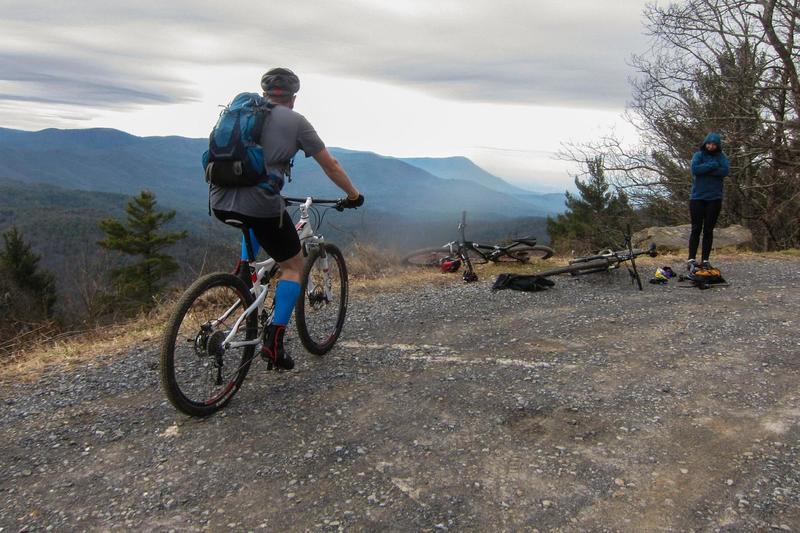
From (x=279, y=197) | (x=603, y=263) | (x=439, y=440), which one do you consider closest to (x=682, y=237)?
(x=603, y=263)

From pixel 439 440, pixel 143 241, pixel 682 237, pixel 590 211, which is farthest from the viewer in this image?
pixel 590 211

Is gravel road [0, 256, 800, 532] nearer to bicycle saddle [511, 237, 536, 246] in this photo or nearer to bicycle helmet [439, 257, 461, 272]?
bicycle helmet [439, 257, 461, 272]

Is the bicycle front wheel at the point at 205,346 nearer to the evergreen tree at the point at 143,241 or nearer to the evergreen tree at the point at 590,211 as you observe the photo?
the evergreen tree at the point at 590,211

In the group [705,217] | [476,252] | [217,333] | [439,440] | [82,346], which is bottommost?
[82,346]

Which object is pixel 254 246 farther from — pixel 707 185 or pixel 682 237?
pixel 682 237

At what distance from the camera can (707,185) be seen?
820 cm

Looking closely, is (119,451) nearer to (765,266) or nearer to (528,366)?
(528,366)

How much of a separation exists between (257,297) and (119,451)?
1.32 metres

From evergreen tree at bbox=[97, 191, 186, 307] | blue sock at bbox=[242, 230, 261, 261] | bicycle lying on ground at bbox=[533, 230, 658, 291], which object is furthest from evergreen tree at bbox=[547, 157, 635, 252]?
evergreen tree at bbox=[97, 191, 186, 307]

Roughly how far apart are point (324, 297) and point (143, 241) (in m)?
44.7

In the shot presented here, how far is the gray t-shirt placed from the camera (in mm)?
3574

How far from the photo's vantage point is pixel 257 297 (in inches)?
157

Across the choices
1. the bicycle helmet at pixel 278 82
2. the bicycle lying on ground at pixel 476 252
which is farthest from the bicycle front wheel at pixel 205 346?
the bicycle lying on ground at pixel 476 252

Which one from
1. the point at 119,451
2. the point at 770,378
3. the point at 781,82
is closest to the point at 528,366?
the point at 770,378
